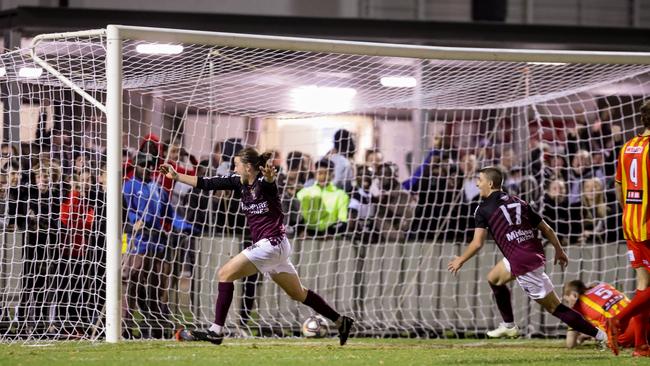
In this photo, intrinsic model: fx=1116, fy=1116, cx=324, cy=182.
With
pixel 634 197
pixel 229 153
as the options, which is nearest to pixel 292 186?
pixel 229 153

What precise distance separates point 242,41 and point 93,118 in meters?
2.19

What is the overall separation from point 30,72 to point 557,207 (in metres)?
5.81

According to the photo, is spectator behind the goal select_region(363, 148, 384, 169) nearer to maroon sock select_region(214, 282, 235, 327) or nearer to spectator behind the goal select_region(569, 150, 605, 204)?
spectator behind the goal select_region(569, 150, 605, 204)

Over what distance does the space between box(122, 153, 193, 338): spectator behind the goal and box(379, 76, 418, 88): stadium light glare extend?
246cm

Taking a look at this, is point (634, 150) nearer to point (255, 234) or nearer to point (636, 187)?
point (636, 187)

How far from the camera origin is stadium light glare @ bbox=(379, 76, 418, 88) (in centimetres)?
1088

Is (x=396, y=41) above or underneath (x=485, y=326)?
above

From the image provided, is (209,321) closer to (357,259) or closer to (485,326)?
(357,259)

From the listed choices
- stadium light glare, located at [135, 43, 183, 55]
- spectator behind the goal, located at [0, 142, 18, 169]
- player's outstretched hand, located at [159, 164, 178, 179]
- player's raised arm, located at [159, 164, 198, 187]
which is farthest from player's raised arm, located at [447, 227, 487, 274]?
spectator behind the goal, located at [0, 142, 18, 169]

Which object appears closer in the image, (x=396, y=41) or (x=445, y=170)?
(x=445, y=170)

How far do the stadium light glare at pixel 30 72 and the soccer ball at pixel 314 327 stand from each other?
347 centimetres

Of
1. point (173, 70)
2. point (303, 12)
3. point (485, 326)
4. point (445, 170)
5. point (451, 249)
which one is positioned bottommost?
point (485, 326)

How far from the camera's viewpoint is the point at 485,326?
1179cm

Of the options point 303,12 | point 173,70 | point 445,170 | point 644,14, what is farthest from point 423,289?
point 644,14
